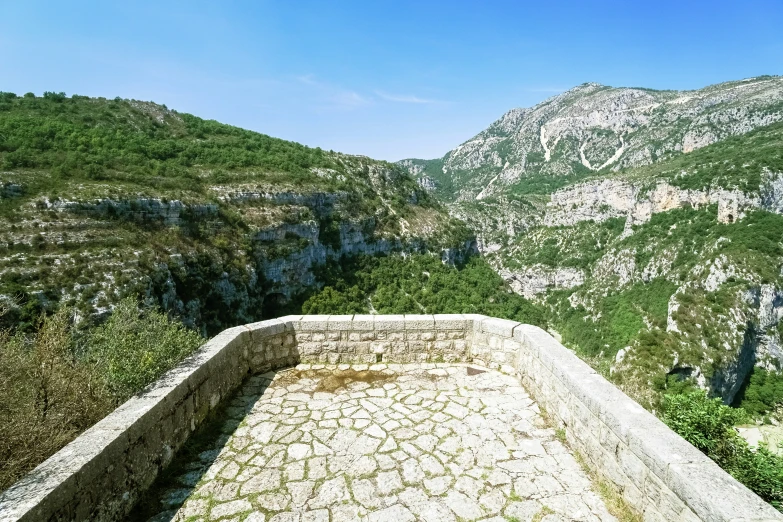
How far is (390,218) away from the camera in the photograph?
78.6 meters

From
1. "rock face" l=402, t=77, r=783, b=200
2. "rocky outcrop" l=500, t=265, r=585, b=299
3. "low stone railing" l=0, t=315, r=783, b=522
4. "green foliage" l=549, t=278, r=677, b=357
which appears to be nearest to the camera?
→ "low stone railing" l=0, t=315, r=783, b=522

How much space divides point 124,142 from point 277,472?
217ft

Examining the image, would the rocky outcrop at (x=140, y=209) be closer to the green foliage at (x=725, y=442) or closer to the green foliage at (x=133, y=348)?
the green foliage at (x=133, y=348)

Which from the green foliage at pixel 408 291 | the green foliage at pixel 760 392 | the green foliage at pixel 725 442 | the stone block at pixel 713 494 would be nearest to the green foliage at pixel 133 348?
the stone block at pixel 713 494

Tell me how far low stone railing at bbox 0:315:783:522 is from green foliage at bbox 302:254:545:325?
4400cm

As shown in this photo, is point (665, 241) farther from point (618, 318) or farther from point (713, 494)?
point (713, 494)

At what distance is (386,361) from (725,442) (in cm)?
471

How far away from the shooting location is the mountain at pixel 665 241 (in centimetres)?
4353

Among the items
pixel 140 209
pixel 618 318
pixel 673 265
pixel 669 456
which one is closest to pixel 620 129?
pixel 673 265

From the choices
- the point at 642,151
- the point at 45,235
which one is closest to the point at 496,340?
the point at 45,235

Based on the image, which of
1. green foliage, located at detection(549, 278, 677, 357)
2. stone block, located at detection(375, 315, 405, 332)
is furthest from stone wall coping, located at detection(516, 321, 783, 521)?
green foliage, located at detection(549, 278, 677, 357)

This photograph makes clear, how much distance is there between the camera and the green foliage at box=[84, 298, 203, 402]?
167 inches

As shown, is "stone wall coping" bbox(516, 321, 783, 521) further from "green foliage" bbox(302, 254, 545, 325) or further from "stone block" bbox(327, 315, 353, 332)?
"green foliage" bbox(302, 254, 545, 325)

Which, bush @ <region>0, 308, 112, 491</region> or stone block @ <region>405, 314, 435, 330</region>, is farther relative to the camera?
stone block @ <region>405, 314, 435, 330</region>
